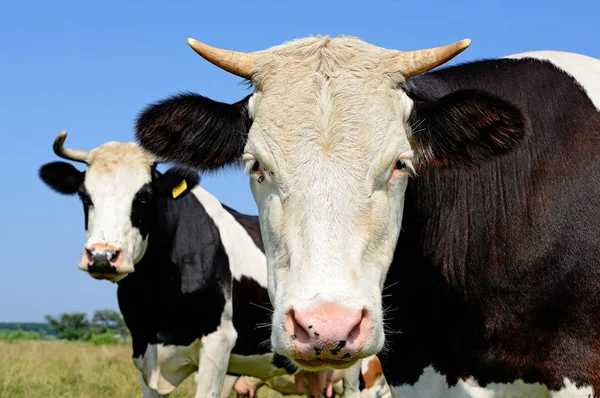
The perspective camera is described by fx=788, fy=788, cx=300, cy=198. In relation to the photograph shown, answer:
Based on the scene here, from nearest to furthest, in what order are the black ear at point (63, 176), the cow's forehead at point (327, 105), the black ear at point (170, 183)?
1. the cow's forehead at point (327, 105)
2. the black ear at point (170, 183)
3. the black ear at point (63, 176)

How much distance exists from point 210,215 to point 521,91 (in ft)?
20.8

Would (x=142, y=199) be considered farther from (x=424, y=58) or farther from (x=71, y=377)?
(x=424, y=58)

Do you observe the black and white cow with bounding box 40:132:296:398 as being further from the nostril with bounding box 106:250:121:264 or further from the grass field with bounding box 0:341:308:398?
the grass field with bounding box 0:341:308:398

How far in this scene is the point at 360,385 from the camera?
1171cm

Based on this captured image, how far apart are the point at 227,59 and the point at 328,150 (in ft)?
3.49

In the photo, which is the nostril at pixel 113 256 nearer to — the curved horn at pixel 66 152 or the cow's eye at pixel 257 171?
the curved horn at pixel 66 152

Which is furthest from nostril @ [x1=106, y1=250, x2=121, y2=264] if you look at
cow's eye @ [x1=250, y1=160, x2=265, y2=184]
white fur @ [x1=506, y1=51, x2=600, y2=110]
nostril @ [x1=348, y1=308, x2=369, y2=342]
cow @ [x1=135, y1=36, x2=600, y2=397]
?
nostril @ [x1=348, y1=308, x2=369, y2=342]

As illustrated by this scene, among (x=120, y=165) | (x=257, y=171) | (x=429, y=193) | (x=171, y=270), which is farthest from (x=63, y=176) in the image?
(x=257, y=171)

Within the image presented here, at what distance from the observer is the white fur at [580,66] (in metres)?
4.57

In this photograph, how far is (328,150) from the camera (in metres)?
3.67

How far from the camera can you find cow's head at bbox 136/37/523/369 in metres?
3.26

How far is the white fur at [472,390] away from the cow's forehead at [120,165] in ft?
17.8

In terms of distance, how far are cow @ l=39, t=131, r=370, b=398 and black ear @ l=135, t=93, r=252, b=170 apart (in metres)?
4.18

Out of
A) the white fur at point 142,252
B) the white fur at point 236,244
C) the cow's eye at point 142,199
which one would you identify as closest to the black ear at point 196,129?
the white fur at point 142,252
